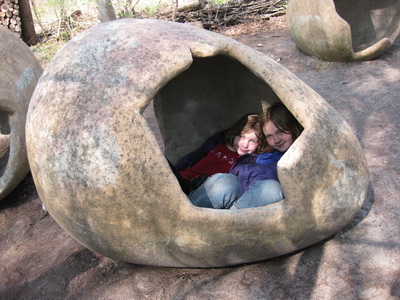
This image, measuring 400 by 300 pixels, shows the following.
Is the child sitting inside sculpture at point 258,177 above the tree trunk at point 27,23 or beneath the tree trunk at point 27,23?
above

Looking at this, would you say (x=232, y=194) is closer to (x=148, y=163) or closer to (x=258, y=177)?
(x=258, y=177)

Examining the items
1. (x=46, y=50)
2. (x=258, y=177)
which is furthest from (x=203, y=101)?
(x=46, y=50)

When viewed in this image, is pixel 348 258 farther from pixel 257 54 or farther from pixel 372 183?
pixel 257 54

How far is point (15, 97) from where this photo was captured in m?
4.19

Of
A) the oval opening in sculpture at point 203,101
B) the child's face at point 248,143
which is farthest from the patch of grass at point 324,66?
A: the child's face at point 248,143

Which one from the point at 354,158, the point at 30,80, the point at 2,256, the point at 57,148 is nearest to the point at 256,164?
the point at 354,158

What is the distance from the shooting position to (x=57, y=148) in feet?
7.71

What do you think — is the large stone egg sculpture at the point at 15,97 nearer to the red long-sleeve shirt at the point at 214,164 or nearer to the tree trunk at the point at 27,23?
the red long-sleeve shirt at the point at 214,164

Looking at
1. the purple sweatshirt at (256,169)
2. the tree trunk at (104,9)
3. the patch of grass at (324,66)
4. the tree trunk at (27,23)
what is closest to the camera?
the purple sweatshirt at (256,169)

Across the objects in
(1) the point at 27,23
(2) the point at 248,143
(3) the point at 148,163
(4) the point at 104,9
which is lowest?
(1) the point at 27,23

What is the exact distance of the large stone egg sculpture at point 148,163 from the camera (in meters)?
2.29

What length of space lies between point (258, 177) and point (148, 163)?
3.04ft

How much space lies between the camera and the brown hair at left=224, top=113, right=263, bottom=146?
335cm

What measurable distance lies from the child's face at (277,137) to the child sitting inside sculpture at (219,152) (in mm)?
189
